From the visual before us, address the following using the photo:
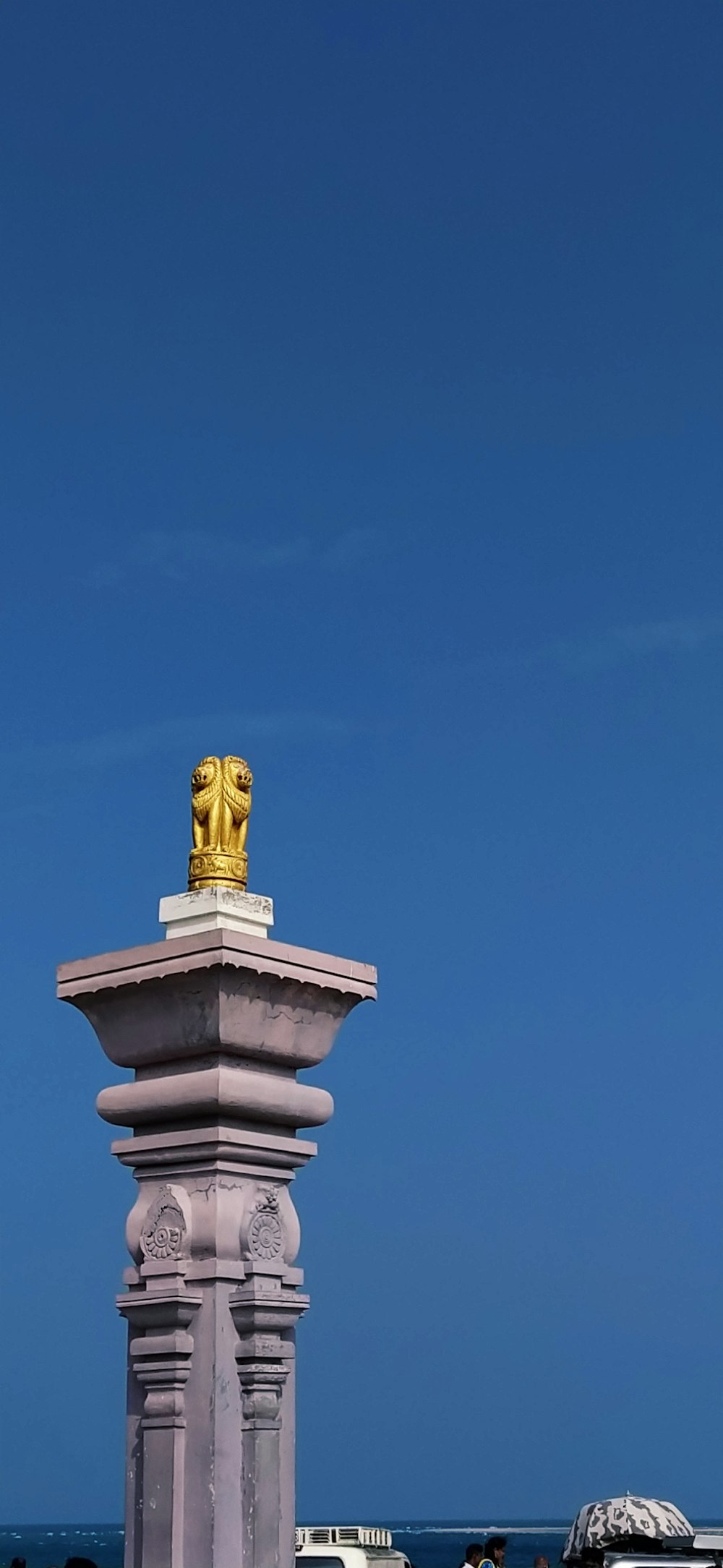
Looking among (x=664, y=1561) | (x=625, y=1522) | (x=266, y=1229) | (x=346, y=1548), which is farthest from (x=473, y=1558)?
(x=266, y=1229)

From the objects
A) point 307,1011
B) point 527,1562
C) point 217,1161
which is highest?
point 527,1562

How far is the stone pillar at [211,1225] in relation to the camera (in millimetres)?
7816

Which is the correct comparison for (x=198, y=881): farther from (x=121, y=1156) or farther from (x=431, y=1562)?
(x=431, y=1562)

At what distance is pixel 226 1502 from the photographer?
7758mm

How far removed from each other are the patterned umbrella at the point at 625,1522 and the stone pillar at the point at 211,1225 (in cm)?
1020

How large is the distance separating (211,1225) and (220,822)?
65.7 inches

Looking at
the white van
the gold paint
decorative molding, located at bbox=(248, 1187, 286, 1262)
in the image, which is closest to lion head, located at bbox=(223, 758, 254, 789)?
the gold paint

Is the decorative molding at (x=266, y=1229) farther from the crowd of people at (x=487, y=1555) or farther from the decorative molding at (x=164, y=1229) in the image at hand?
the crowd of people at (x=487, y=1555)

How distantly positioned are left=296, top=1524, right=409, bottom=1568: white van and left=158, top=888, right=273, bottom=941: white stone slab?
14.4 m

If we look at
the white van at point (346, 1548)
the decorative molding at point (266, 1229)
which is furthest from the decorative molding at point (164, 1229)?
the white van at point (346, 1548)

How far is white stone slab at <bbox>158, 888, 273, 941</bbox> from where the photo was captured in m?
8.20

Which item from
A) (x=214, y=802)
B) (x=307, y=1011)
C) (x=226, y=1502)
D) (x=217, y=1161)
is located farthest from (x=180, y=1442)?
(x=214, y=802)

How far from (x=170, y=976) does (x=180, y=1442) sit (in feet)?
5.90

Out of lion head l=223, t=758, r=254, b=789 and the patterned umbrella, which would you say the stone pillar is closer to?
lion head l=223, t=758, r=254, b=789
